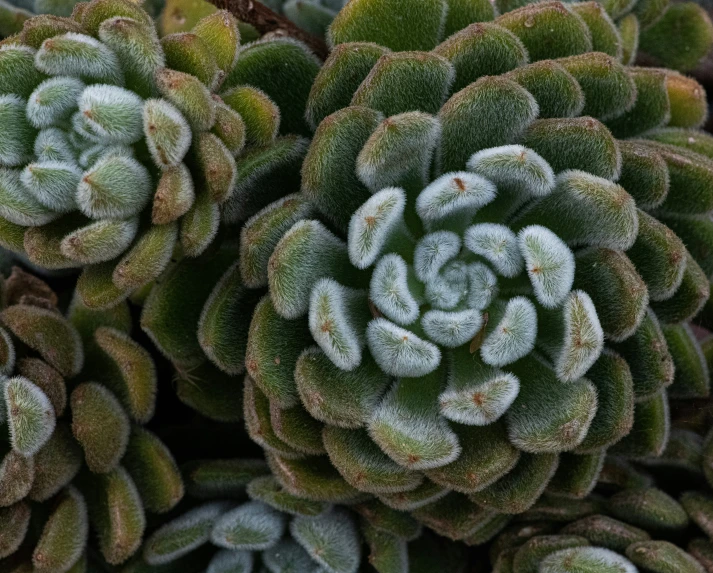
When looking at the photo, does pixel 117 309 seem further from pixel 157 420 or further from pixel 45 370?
pixel 157 420

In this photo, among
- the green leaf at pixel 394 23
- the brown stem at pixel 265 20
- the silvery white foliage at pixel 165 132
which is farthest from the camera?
the brown stem at pixel 265 20

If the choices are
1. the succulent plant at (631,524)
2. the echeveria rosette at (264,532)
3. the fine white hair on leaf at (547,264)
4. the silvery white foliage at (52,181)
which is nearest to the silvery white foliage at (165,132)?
the silvery white foliage at (52,181)

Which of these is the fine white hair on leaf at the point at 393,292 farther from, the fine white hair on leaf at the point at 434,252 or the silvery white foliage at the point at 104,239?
the silvery white foliage at the point at 104,239

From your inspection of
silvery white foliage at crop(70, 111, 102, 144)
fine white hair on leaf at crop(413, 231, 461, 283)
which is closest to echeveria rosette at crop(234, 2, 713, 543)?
fine white hair on leaf at crop(413, 231, 461, 283)

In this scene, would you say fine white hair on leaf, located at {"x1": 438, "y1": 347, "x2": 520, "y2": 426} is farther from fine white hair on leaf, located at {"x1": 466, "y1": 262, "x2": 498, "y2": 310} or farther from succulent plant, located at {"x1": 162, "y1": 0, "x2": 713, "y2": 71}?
succulent plant, located at {"x1": 162, "y1": 0, "x2": 713, "y2": 71}

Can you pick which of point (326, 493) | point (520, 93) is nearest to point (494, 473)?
point (326, 493)

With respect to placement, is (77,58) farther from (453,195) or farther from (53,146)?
(453,195)

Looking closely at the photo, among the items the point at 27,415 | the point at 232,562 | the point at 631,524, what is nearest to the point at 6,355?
the point at 27,415
